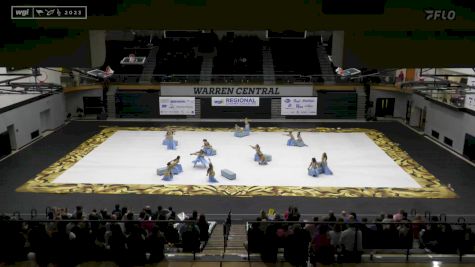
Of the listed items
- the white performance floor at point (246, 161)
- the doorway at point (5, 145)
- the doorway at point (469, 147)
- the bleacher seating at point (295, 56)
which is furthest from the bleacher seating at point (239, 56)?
the doorway at point (469, 147)

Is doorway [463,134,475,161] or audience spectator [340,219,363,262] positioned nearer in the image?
audience spectator [340,219,363,262]

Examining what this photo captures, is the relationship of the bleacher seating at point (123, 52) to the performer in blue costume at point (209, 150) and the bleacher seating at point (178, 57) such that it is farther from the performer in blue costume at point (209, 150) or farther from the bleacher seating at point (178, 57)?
the performer in blue costume at point (209, 150)

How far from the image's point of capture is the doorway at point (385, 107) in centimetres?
3212

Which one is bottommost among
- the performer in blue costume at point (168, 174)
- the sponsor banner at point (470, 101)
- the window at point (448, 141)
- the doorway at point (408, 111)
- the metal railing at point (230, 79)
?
the performer in blue costume at point (168, 174)

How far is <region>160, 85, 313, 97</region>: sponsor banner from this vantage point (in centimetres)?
3131

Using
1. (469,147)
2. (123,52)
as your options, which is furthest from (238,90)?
(469,147)

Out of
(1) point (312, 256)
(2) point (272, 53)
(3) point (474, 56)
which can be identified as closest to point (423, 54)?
(3) point (474, 56)

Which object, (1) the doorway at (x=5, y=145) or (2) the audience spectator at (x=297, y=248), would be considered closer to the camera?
(2) the audience spectator at (x=297, y=248)

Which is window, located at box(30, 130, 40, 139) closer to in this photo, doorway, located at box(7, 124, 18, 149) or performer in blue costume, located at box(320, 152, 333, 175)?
doorway, located at box(7, 124, 18, 149)

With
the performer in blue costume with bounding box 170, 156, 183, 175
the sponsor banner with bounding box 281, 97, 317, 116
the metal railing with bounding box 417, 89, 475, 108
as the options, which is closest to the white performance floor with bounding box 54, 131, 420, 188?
the performer in blue costume with bounding box 170, 156, 183, 175

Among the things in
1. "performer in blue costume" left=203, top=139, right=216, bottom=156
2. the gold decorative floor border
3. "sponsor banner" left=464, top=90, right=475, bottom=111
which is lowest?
the gold decorative floor border

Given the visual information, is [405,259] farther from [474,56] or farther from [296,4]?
[296,4]

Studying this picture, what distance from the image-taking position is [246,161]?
21.3 metres

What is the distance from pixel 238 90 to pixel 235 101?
0.82 metres
